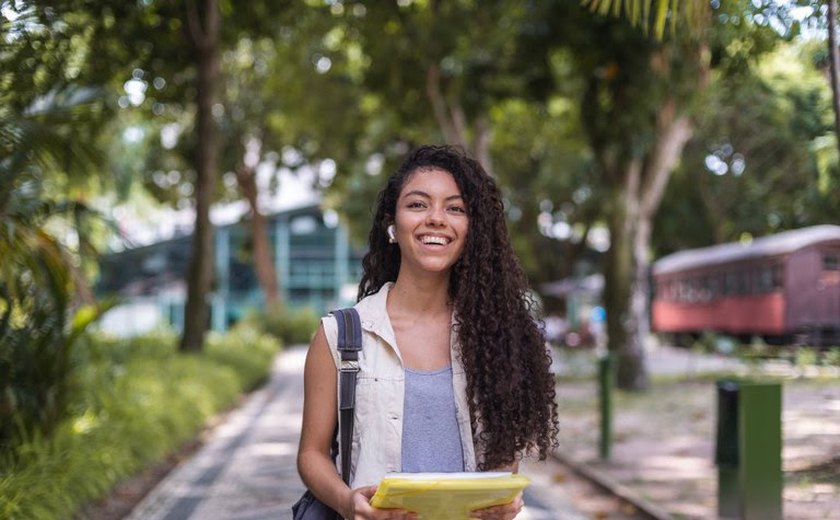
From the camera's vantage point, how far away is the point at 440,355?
9.41 ft

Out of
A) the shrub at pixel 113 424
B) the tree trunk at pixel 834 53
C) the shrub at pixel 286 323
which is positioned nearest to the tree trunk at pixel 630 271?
the shrub at pixel 113 424

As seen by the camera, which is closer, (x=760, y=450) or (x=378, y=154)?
(x=760, y=450)

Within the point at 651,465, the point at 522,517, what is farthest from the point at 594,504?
the point at 651,465

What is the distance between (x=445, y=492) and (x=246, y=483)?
306 inches

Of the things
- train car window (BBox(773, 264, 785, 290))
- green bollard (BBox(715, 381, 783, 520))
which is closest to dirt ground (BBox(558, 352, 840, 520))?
green bollard (BBox(715, 381, 783, 520))

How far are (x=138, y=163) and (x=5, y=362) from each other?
23.7 metres

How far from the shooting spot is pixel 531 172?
35969mm

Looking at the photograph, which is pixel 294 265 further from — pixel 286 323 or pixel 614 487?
pixel 614 487

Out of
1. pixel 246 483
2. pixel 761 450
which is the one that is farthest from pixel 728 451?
pixel 246 483

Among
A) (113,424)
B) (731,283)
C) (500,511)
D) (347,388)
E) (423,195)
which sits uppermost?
(731,283)

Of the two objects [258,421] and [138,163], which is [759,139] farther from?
[138,163]

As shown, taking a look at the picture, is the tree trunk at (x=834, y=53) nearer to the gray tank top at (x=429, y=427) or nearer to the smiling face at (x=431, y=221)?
the smiling face at (x=431, y=221)

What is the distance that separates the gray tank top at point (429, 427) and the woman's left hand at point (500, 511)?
0.84 ft

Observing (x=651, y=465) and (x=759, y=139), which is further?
(x=759, y=139)
